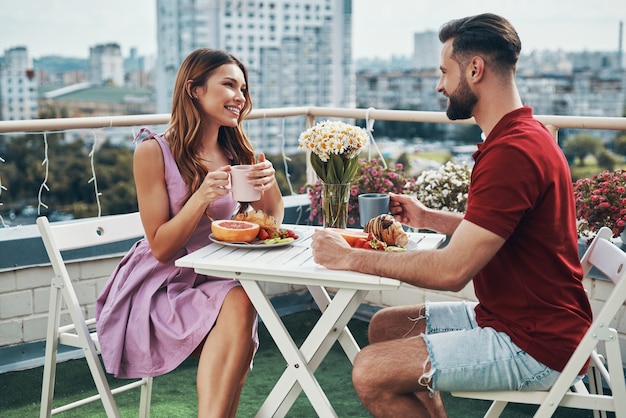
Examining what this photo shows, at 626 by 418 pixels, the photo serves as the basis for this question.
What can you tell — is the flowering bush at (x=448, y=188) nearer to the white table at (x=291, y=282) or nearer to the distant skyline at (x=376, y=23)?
the white table at (x=291, y=282)

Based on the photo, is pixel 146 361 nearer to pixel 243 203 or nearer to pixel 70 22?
pixel 243 203

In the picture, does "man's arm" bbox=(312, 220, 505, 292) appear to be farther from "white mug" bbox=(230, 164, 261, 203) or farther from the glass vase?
the glass vase

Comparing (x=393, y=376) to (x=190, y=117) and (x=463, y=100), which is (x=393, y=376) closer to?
(x=463, y=100)

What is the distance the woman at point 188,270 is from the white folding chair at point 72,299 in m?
0.06

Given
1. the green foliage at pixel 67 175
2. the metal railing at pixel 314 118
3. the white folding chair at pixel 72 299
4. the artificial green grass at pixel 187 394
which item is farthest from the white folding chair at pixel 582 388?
the green foliage at pixel 67 175

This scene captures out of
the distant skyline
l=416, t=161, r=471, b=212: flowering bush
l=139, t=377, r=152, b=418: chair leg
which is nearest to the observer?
l=139, t=377, r=152, b=418: chair leg

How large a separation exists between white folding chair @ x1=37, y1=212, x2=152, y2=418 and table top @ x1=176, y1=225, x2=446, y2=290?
45cm

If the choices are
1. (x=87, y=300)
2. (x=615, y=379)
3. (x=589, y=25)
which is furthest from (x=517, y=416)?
(x=589, y=25)

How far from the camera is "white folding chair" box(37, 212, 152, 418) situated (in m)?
2.51

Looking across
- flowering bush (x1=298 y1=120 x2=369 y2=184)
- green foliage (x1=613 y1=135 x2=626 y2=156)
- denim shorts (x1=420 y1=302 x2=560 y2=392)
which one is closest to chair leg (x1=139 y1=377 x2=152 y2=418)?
flowering bush (x1=298 y1=120 x2=369 y2=184)

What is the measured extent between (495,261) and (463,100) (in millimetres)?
442

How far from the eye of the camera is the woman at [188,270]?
243cm

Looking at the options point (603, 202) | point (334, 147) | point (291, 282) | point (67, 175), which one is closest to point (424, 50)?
point (67, 175)

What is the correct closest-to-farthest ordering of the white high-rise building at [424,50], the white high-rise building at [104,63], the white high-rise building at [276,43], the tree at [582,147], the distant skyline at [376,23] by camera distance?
the tree at [582,147]
the white high-rise building at [424,50]
the distant skyline at [376,23]
the white high-rise building at [104,63]
the white high-rise building at [276,43]
